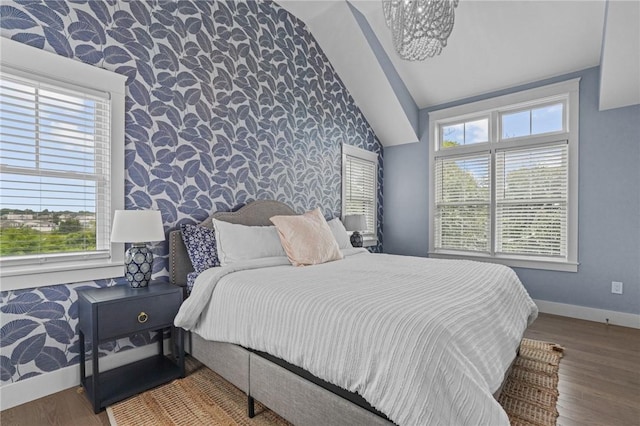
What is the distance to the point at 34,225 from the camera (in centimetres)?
205

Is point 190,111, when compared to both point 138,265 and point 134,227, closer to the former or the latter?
point 134,227

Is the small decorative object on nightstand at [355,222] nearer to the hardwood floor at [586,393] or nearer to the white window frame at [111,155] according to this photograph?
the hardwood floor at [586,393]

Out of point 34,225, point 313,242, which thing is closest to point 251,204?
point 313,242

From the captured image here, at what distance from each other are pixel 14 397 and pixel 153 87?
2179mm

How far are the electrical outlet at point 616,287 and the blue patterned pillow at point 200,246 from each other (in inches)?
156

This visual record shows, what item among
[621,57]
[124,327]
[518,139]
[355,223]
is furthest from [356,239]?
[621,57]

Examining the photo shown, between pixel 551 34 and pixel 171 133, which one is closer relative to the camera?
pixel 171 133

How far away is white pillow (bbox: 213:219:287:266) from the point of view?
252 cm

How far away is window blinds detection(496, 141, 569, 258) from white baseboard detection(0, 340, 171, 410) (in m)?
4.18

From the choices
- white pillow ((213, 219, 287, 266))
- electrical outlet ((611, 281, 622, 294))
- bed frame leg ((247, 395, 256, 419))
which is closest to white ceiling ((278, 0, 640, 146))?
electrical outlet ((611, 281, 622, 294))

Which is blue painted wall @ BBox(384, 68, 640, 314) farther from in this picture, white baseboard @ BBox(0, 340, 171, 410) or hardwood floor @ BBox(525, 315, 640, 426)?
white baseboard @ BBox(0, 340, 171, 410)

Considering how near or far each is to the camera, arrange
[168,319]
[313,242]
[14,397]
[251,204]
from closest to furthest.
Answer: [14,397]
[168,319]
[313,242]
[251,204]

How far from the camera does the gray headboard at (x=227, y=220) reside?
2.60 meters

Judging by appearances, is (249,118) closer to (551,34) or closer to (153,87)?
(153,87)
